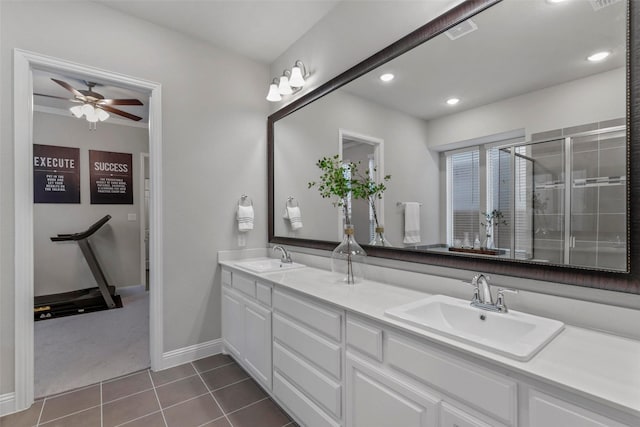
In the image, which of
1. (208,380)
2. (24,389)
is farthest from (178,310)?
(24,389)

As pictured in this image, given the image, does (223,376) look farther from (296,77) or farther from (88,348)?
(296,77)

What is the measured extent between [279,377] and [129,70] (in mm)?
2554

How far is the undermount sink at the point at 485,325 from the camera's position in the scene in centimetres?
93

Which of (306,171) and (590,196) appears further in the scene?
(306,171)

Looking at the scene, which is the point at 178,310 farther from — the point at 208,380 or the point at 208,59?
the point at 208,59

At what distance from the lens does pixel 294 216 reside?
2.76 metres

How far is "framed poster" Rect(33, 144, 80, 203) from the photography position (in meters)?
4.02

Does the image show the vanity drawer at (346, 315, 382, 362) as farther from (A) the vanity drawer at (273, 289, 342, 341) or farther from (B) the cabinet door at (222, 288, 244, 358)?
(B) the cabinet door at (222, 288, 244, 358)

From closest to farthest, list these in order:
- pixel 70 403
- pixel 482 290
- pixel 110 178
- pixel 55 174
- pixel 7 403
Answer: pixel 482 290 → pixel 7 403 → pixel 70 403 → pixel 55 174 → pixel 110 178

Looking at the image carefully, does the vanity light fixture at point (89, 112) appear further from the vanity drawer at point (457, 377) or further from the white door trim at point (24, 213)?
the vanity drawer at point (457, 377)

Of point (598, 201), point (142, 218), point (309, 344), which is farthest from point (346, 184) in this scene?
point (142, 218)

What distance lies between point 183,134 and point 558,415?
2842 mm

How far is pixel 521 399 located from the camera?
33.0 inches

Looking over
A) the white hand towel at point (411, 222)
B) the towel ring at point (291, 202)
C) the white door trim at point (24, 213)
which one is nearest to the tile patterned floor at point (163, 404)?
the white door trim at point (24, 213)
